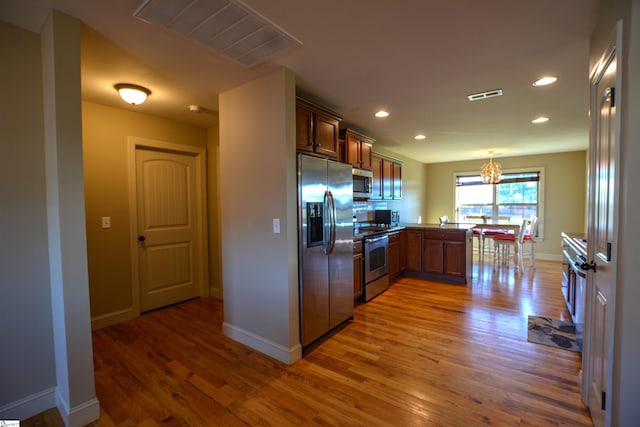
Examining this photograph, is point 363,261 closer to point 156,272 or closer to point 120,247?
point 156,272

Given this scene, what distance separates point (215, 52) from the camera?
2.04 m

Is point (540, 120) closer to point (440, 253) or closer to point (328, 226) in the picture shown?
point (440, 253)

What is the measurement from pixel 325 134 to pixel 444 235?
291 cm

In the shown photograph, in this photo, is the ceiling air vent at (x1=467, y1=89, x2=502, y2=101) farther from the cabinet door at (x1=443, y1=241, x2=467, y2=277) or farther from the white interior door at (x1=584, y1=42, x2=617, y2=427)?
the cabinet door at (x1=443, y1=241, x2=467, y2=277)

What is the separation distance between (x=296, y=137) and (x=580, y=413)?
2.81 metres

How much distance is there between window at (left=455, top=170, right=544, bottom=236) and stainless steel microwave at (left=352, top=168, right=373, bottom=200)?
3945 millimetres

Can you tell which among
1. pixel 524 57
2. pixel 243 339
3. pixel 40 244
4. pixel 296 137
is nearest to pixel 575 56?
pixel 524 57

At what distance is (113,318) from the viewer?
3.21 m

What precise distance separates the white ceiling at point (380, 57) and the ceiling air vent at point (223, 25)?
0.22ft

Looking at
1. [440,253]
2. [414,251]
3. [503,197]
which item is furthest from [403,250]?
[503,197]

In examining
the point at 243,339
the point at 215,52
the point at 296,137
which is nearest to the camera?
the point at 215,52

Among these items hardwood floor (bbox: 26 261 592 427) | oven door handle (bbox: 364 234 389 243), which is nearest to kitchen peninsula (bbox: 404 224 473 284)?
oven door handle (bbox: 364 234 389 243)

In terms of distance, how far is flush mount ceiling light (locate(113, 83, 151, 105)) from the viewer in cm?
261

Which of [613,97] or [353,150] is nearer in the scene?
[613,97]
